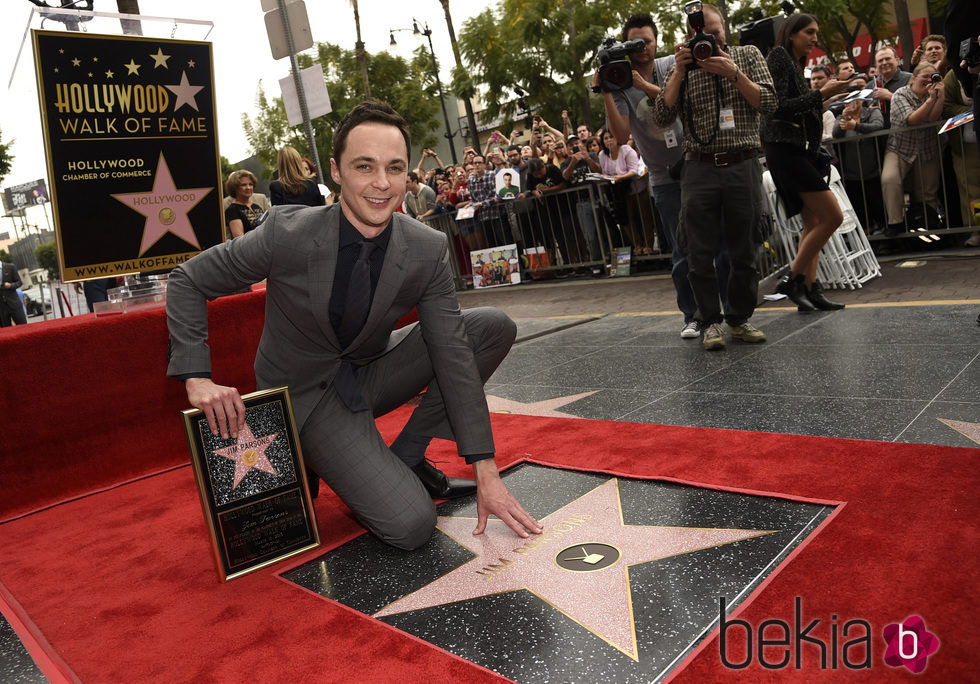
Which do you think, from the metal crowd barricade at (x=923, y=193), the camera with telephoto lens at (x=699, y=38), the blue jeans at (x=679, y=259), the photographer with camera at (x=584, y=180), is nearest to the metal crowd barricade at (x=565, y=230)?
the photographer with camera at (x=584, y=180)

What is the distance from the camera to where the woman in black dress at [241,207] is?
7020mm

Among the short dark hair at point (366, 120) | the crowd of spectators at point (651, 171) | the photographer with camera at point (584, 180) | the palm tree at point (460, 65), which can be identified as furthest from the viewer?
the palm tree at point (460, 65)

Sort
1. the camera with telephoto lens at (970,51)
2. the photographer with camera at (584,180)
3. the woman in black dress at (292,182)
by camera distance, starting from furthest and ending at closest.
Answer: the photographer with camera at (584,180)
the woman in black dress at (292,182)
the camera with telephoto lens at (970,51)

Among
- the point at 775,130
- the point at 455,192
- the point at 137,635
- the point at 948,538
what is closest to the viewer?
the point at 948,538

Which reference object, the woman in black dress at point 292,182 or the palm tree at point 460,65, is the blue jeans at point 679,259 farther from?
the palm tree at point 460,65

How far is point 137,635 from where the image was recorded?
2342 millimetres

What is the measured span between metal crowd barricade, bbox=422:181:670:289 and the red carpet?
20.5 feet

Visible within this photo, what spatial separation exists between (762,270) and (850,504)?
4525 mm

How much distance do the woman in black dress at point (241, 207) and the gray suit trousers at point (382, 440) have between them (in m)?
4.33

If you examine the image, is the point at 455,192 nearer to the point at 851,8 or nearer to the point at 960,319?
the point at 960,319

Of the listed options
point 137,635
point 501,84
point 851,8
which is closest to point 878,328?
point 137,635

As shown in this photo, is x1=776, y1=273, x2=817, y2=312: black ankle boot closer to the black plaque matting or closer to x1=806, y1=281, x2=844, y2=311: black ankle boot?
x1=806, y1=281, x2=844, y2=311: black ankle boot

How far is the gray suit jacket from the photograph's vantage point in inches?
104

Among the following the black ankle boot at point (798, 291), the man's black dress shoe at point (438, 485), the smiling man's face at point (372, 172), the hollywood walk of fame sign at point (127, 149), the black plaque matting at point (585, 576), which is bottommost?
the black plaque matting at point (585, 576)
